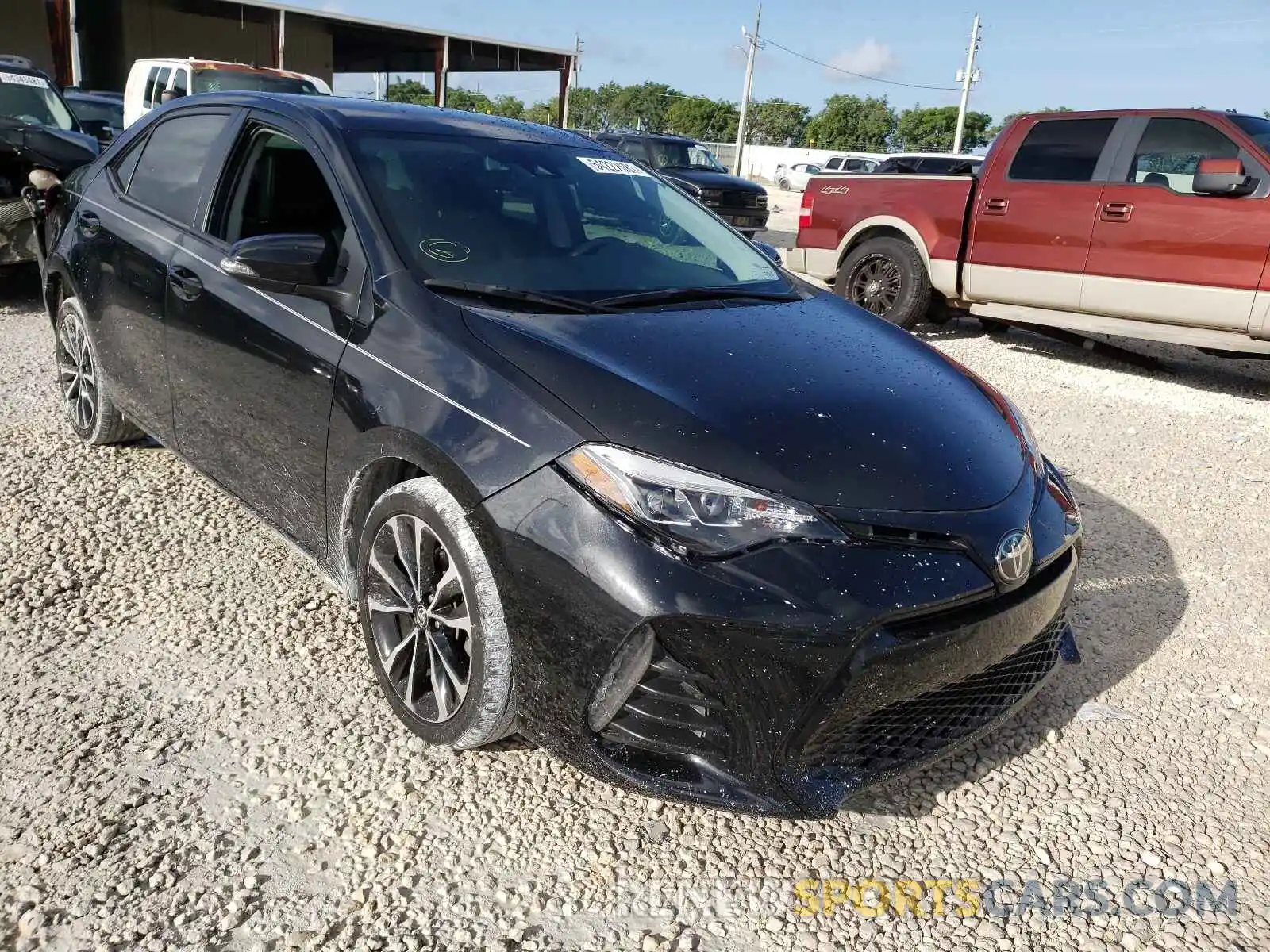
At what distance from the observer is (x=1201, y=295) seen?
689 cm

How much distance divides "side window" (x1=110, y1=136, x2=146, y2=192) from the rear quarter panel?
627 cm

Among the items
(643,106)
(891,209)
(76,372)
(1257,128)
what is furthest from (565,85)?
(643,106)

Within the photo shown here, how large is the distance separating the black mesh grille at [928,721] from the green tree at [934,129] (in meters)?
81.7

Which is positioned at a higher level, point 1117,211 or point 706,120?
point 706,120

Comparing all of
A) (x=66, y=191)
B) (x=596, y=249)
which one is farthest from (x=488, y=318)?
(x=66, y=191)

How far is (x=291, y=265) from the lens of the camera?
266 cm

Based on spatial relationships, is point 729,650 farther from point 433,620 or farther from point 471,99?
point 471,99

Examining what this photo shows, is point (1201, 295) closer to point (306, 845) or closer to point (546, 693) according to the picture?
point (546, 693)

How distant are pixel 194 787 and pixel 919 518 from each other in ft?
6.12

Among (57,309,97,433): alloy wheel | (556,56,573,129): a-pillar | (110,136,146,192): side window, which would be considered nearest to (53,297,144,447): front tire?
(57,309,97,433): alloy wheel

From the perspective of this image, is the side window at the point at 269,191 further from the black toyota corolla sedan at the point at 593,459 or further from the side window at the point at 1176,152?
the side window at the point at 1176,152

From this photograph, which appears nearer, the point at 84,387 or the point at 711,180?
the point at 84,387

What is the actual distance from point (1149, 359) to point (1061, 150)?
6.03ft

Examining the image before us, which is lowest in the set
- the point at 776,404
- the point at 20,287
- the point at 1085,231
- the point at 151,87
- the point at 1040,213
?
the point at 20,287
